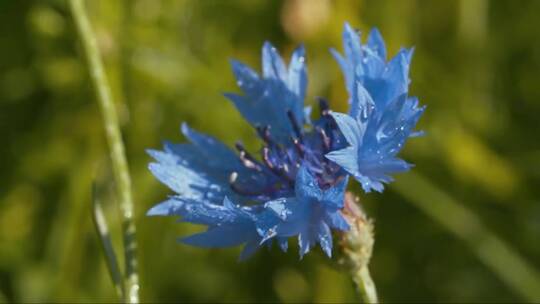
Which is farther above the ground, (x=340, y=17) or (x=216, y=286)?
(x=340, y=17)

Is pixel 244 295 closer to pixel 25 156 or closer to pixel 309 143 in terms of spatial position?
pixel 25 156

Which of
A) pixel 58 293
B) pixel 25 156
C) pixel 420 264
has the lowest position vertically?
pixel 420 264

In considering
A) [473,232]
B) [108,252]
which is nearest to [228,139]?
[473,232]

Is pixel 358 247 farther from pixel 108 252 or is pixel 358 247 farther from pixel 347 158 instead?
pixel 108 252

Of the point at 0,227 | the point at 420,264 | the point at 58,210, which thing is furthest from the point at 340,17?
the point at 0,227

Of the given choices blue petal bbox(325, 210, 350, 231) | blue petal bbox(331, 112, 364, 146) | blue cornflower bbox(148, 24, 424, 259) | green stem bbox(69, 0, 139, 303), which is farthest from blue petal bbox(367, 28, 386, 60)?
green stem bbox(69, 0, 139, 303)

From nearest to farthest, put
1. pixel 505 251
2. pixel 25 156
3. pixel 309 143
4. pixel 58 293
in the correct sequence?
pixel 309 143 → pixel 58 293 → pixel 505 251 → pixel 25 156

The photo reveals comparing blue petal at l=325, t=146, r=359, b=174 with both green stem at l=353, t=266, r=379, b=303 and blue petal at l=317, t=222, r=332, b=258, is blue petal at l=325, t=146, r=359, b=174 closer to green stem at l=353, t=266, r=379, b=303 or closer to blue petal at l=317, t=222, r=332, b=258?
blue petal at l=317, t=222, r=332, b=258
